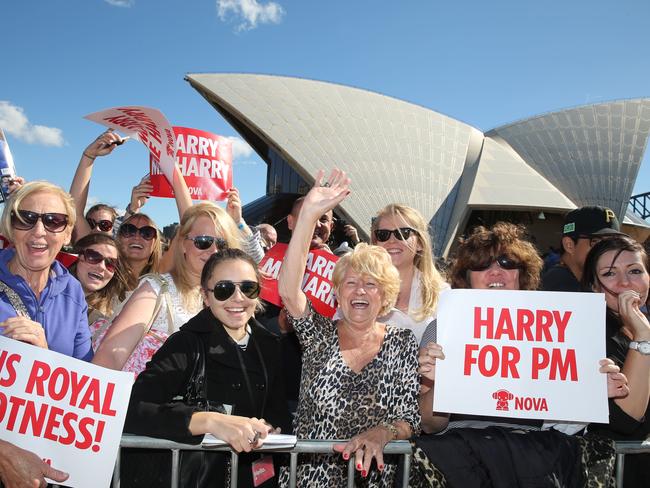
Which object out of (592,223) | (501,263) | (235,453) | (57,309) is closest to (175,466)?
(235,453)

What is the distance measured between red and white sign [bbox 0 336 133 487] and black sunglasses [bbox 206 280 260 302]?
53cm

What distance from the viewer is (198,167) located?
466cm

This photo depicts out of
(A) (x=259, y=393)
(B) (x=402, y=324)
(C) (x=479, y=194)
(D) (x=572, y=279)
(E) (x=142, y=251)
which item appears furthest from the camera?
(C) (x=479, y=194)

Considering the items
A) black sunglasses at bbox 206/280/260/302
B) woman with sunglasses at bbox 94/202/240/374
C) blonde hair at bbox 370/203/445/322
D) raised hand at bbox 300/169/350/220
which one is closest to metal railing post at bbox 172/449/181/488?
woman with sunglasses at bbox 94/202/240/374

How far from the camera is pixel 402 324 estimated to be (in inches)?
115

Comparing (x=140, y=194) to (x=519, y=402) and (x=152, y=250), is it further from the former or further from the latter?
(x=519, y=402)

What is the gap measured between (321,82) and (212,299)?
92.7 feet

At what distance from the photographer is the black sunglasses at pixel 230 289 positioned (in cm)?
222

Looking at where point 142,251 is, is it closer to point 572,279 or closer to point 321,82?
point 572,279

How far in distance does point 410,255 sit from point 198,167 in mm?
2429

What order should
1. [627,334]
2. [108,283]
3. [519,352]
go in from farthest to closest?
[108,283] < [627,334] < [519,352]

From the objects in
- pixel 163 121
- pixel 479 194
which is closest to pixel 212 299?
pixel 163 121

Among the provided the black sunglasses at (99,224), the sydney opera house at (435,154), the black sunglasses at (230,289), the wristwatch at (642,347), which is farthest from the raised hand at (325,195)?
the sydney opera house at (435,154)

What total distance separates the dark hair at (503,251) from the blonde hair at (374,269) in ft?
1.44
